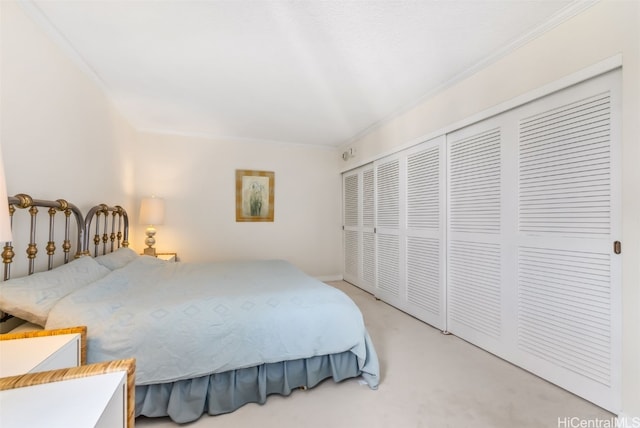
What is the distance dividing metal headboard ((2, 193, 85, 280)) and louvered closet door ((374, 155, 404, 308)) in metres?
3.04

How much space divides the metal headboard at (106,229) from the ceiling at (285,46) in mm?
1207

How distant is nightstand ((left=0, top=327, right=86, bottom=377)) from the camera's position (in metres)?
0.92

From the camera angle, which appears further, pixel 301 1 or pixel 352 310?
pixel 352 310

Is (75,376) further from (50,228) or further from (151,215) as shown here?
(151,215)

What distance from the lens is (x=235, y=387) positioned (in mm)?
1551

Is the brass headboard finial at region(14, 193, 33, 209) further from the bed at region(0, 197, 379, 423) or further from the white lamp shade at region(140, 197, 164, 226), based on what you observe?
the white lamp shade at region(140, 197, 164, 226)

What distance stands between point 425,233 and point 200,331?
2266 millimetres

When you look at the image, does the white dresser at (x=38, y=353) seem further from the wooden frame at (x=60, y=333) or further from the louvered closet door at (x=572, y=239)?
the louvered closet door at (x=572, y=239)

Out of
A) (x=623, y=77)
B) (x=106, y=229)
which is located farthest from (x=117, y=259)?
(x=623, y=77)

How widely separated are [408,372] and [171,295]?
172 cm

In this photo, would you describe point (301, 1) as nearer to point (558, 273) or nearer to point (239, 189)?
point (558, 273)

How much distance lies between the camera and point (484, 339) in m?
2.20

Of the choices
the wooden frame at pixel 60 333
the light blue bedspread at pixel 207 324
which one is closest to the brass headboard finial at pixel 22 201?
the light blue bedspread at pixel 207 324

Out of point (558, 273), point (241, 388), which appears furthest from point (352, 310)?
point (558, 273)
